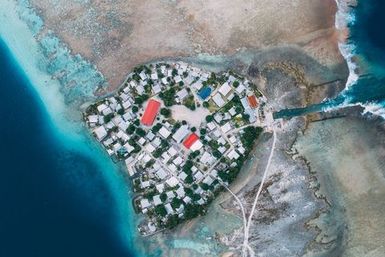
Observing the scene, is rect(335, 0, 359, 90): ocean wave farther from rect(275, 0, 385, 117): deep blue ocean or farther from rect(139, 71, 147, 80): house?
rect(139, 71, 147, 80): house

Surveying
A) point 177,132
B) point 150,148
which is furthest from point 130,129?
point 177,132

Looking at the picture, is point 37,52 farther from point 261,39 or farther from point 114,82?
point 261,39

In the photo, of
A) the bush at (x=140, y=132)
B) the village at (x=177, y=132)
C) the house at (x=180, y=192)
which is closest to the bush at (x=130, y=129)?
the village at (x=177, y=132)

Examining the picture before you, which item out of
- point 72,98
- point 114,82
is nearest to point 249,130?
point 114,82

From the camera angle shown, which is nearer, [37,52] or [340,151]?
[340,151]

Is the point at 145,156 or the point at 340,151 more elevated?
the point at 145,156

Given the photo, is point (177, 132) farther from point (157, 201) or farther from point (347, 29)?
point (347, 29)

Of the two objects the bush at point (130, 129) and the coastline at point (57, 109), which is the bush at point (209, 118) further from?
the coastline at point (57, 109)
